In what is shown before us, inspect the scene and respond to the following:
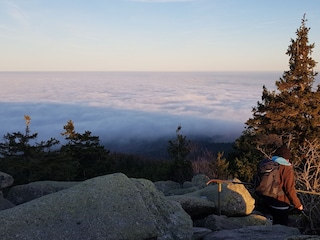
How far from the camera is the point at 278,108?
1035 inches

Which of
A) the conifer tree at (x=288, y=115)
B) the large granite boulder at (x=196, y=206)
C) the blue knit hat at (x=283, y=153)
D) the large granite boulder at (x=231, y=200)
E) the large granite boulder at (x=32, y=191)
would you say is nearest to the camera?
the blue knit hat at (x=283, y=153)

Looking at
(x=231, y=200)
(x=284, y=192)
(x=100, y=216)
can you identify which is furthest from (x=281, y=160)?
(x=231, y=200)

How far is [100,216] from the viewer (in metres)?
5.60

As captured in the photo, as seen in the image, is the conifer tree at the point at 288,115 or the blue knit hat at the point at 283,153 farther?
the conifer tree at the point at 288,115

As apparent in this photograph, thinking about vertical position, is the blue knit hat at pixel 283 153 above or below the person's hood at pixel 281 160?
above

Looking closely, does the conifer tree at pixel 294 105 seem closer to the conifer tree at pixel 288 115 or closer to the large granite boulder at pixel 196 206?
the conifer tree at pixel 288 115

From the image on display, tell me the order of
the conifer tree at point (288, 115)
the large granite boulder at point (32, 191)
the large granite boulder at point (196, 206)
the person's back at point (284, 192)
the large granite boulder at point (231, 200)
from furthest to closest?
1. the conifer tree at point (288, 115)
2. the large granite boulder at point (32, 191)
3. the large granite boulder at point (231, 200)
4. the large granite boulder at point (196, 206)
5. the person's back at point (284, 192)

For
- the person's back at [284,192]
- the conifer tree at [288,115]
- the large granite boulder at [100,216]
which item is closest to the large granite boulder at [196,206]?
the person's back at [284,192]

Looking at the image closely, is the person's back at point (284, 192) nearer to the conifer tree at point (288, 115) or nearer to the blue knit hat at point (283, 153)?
the blue knit hat at point (283, 153)

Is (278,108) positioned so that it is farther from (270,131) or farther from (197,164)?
(197,164)

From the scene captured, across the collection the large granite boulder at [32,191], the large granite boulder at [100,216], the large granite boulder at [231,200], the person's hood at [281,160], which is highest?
the person's hood at [281,160]

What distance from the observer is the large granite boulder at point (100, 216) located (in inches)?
207

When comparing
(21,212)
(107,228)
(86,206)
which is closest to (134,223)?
(107,228)

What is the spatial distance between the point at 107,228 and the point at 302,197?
5.28 meters
